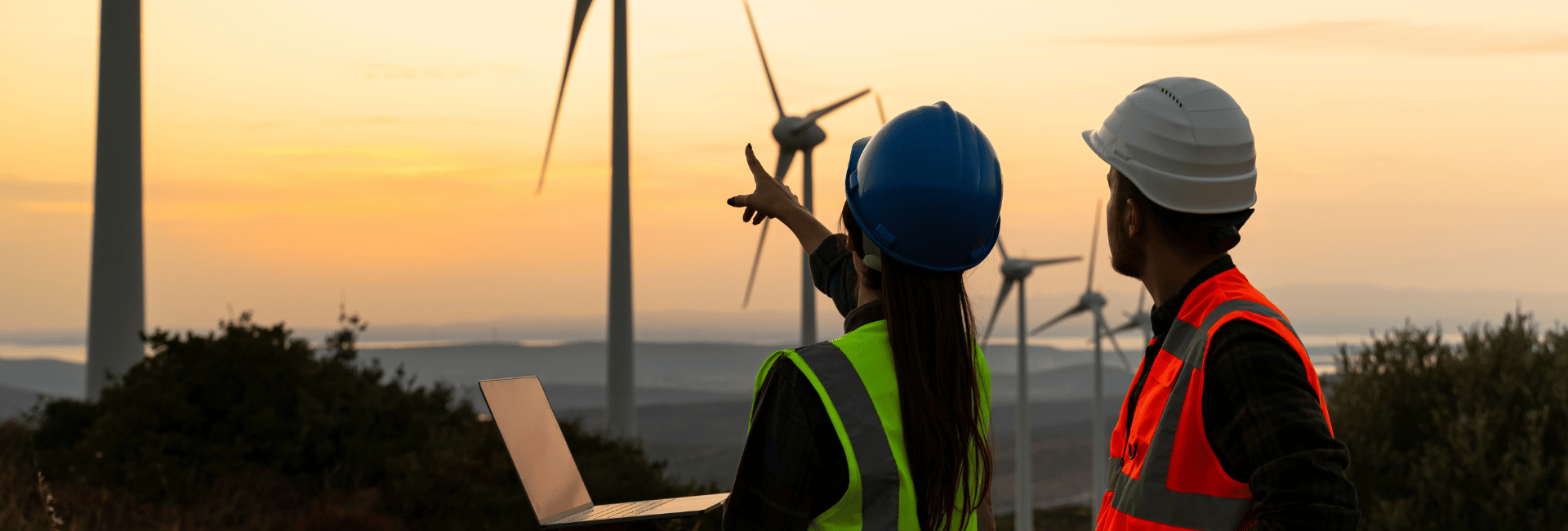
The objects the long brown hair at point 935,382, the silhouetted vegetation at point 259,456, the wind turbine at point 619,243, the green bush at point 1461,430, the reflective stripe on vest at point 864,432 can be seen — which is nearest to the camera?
the reflective stripe on vest at point 864,432

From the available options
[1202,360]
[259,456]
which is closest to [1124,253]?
[1202,360]

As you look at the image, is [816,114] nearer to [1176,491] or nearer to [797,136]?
[797,136]

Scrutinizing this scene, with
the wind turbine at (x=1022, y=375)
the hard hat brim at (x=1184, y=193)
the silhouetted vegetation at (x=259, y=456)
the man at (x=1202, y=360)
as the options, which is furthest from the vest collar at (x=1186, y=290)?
the wind turbine at (x=1022, y=375)

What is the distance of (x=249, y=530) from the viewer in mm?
9945

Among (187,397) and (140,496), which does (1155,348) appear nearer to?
(140,496)

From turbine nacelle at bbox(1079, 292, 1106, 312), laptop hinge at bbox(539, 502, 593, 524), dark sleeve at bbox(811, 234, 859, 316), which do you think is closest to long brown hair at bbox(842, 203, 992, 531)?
dark sleeve at bbox(811, 234, 859, 316)

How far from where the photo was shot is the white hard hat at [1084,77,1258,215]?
2.58m

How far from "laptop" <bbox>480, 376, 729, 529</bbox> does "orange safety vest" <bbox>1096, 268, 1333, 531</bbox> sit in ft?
3.66

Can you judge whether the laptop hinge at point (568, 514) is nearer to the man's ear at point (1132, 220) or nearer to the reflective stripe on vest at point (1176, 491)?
the reflective stripe on vest at point (1176, 491)

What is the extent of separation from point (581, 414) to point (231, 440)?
5978 mm

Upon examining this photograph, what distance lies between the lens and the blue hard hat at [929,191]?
244cm

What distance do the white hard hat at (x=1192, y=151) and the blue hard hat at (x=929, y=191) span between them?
400mm

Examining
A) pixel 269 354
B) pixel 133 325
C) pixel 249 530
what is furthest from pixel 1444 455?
pixel 133 325

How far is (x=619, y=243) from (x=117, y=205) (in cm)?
911
